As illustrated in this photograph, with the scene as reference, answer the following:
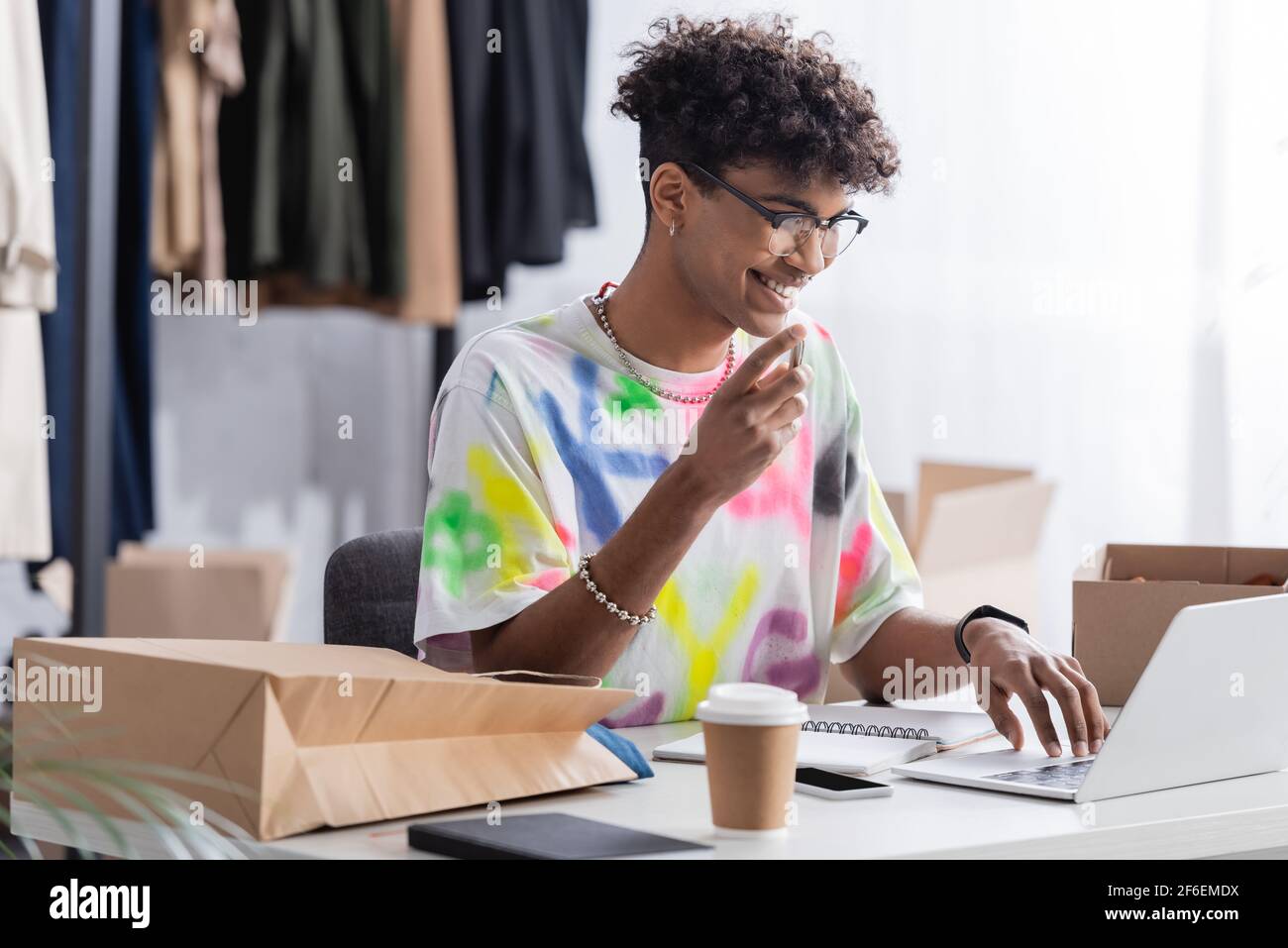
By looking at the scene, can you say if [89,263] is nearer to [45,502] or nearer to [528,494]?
[45,502]

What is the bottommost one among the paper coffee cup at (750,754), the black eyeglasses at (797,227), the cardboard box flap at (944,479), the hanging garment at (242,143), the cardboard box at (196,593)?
the cardboard box at (196,593)

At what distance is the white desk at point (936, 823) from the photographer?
86cm

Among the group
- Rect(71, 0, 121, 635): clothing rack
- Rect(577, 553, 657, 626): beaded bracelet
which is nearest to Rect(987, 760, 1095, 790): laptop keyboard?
Rect(577, 553, 657, 626): beaded bracelet

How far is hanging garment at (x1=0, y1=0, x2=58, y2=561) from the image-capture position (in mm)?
2201

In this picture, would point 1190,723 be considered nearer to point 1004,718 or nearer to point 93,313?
point 1004,718

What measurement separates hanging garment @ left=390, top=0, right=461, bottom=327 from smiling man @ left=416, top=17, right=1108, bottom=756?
137 centimetres

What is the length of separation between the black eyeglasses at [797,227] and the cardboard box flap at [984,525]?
98 centimetres

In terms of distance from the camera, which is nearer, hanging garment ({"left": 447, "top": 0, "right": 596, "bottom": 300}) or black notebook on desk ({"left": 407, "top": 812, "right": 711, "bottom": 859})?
black notebook on desk ({"left": 407, "top": 812, "right": 711, "bottom": 859})

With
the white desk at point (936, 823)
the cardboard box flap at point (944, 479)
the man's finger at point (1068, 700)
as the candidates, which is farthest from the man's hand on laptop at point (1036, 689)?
the cardboard box flap at point (944, 479)

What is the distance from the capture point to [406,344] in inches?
134

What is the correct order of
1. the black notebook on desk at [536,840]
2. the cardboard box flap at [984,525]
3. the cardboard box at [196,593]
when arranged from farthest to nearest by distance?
the cardboard box at [196,593]
the cardboard box flap at [984,525]
the black notebook on desk at [536,840]

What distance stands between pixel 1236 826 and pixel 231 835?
0.65 meters

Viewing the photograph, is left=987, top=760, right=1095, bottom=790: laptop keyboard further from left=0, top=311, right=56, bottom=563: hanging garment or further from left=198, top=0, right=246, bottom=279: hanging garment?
left=198, top=0, right=246, bottom=279: hanging garment

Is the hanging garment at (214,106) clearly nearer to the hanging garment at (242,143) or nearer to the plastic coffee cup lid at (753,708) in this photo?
the hanging garment at (242,143)
